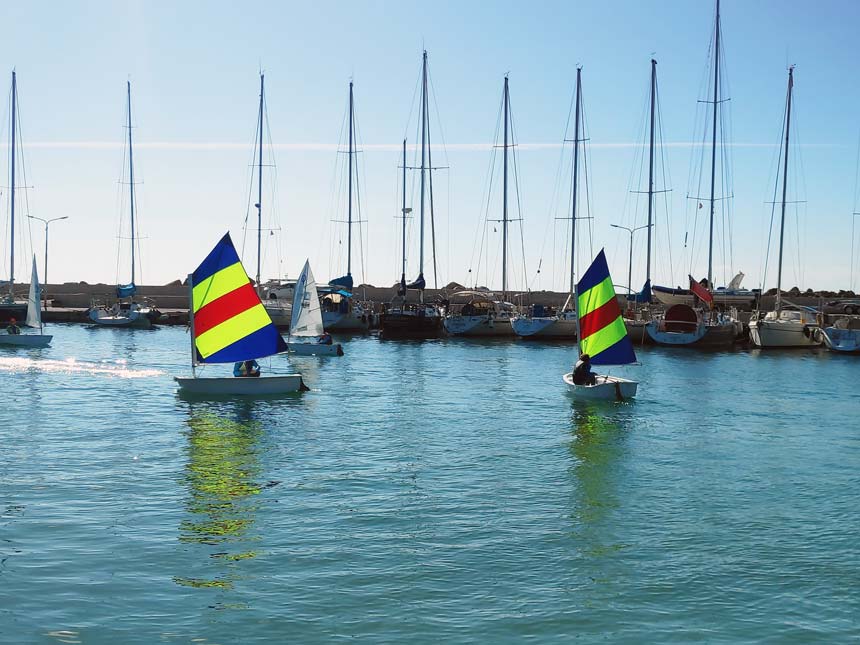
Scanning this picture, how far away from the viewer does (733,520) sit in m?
18.0

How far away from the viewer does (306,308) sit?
52.3 meters

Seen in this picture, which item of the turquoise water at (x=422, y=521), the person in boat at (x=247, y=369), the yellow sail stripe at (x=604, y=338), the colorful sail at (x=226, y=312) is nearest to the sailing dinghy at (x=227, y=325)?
the colorful sail at (x=226, y=312)

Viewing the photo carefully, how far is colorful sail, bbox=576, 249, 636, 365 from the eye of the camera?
35.2 m

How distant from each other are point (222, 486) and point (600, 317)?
19.3 metres

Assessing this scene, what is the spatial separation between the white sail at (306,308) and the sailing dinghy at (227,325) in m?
16.3

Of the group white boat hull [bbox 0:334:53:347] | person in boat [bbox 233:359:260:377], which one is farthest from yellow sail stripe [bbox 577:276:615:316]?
white boat hull [bbox 0:334:53:347]

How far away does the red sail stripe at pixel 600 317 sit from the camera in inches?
1388

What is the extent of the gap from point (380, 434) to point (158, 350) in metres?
34.3

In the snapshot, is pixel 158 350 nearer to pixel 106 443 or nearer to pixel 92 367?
pixel 92 367

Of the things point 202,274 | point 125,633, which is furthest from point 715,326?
point 125,633

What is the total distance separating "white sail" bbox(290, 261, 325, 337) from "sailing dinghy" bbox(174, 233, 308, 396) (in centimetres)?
1627

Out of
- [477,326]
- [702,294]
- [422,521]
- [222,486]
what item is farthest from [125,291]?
[422,521]

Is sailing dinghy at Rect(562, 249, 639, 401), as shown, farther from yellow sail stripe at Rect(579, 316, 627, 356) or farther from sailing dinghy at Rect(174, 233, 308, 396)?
sailing dinghy at Rect(174, 233, 308, 396)

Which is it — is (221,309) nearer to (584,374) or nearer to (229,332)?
(229,332)
